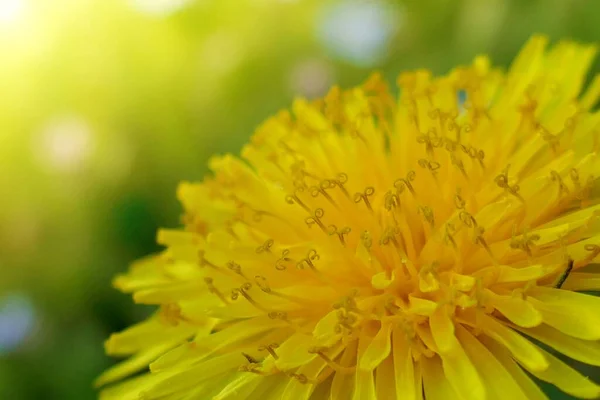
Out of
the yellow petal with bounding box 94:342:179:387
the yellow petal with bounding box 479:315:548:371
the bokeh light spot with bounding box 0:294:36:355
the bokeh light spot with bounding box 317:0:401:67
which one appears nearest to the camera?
the yellow petal with bounding box 479:315:548:371

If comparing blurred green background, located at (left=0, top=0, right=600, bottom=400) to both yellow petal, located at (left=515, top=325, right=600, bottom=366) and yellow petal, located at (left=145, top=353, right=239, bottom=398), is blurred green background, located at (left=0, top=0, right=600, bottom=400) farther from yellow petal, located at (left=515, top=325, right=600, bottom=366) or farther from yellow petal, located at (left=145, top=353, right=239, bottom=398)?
yellow petal, located at (left=515, top=325, right=600, bottom=366)

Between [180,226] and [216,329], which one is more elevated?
[180,226]

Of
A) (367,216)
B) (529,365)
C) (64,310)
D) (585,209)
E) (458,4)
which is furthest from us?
(458,4)

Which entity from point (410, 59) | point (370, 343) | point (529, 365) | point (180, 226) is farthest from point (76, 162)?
point (529, 365)

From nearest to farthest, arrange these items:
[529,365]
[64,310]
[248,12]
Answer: [529,365], [64,310], [248,12]

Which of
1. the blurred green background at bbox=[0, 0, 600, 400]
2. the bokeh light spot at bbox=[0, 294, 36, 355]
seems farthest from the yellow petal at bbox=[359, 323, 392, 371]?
the bokeh light spot at bbox=[0, 294, 36, 355]

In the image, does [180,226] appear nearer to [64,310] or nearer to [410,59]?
[64,310]
